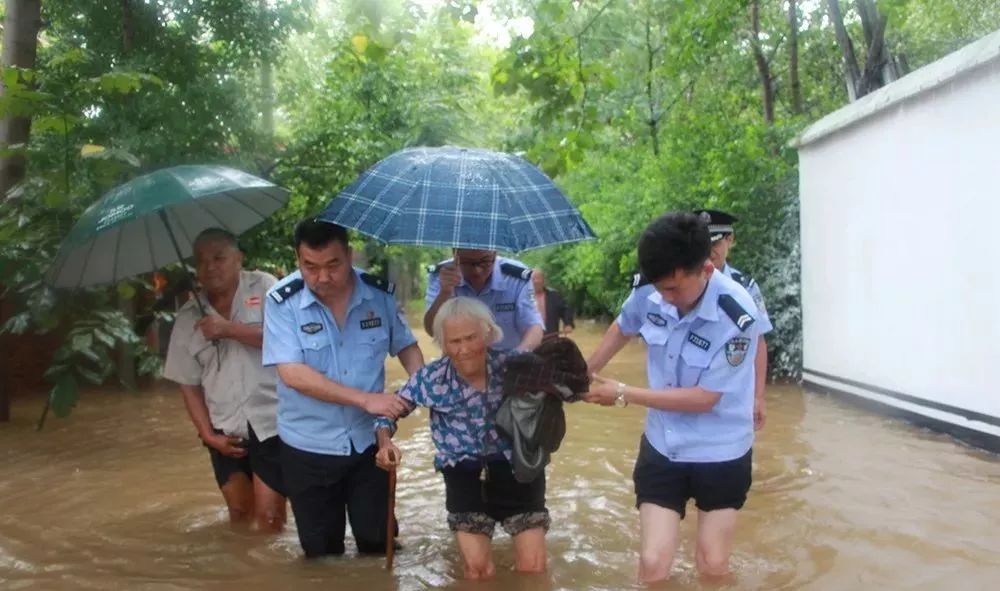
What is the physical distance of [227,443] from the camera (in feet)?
17.1

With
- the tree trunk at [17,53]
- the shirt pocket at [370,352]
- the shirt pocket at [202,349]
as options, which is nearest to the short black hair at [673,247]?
the shirt pocket at [370,352]

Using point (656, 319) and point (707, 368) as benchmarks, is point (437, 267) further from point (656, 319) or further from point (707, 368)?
point (707, 368)

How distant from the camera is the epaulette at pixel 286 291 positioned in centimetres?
445

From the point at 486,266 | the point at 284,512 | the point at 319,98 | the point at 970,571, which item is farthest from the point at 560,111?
the point at 319,98

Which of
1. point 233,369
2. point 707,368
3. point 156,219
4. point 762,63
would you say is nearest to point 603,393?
point 707,368

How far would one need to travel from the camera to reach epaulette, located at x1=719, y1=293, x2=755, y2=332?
12.5 ft

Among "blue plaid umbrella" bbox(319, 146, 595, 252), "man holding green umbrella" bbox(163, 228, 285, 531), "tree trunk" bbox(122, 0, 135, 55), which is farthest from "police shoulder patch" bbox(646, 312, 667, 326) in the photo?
"tree trunk" bbox(122, 0, 135, 55)

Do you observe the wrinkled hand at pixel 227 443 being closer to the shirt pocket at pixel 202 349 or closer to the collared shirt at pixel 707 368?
the shirt pocket at pixel 202 349

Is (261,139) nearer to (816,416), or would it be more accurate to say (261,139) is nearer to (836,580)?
(816,416)

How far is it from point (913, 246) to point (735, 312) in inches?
223

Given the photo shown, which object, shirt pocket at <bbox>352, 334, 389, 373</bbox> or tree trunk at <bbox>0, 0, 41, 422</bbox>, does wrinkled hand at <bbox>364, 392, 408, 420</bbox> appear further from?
tree trunk at <bbox>0, 0, 41, 422</bbox>

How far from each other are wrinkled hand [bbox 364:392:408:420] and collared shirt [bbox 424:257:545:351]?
30.3 inches

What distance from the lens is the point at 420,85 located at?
779 inches

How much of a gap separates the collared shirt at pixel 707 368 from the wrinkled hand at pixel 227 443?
231 cm
